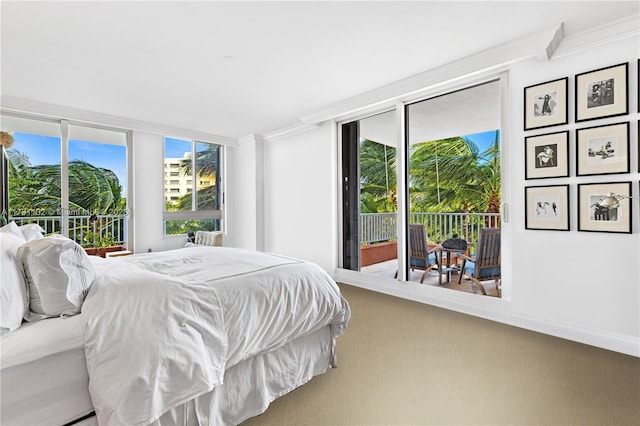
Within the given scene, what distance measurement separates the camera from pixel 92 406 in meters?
1.24

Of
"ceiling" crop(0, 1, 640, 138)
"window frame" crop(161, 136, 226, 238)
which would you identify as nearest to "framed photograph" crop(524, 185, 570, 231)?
"ceiling" crop(0, 1, 640, 138)

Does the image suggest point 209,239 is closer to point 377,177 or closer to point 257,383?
point 377,177

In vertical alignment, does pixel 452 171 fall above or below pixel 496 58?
below

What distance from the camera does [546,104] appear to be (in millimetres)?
2783

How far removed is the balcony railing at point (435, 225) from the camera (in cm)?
349

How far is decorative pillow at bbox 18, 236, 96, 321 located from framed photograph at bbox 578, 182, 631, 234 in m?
3.38

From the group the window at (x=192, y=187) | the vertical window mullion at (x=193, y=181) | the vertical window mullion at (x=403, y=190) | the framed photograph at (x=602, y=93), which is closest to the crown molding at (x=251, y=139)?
the window at (x=192, y=187)

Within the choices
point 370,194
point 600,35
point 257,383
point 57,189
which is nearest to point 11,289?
point 257,383

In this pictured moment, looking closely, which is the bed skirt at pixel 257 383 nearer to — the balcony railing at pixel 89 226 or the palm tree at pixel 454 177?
the palm tree at pixel 454 177

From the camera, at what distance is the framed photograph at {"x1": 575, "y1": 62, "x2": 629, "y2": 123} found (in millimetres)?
2410

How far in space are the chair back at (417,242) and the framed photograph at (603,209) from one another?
1.53 meters

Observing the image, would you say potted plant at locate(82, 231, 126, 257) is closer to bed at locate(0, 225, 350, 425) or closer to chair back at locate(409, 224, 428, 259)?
bed at locate(0, 225, 350, 425)

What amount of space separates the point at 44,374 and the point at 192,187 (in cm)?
489

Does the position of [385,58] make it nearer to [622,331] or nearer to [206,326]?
[206,326]
